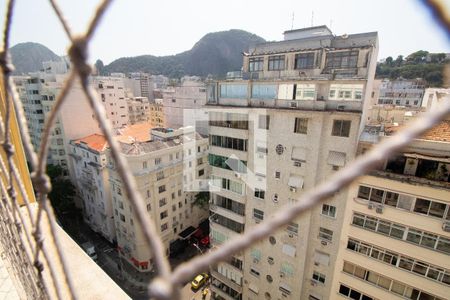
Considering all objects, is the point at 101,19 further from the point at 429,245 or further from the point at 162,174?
the point at 162,174

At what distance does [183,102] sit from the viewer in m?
34.3

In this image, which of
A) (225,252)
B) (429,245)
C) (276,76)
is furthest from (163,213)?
(225,252)

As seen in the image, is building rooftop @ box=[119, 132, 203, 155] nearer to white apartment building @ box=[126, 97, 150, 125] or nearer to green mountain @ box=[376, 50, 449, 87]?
white apartment building @ box=[126, 97, 150, 125]

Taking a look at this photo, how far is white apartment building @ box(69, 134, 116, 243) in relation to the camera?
2233 cm

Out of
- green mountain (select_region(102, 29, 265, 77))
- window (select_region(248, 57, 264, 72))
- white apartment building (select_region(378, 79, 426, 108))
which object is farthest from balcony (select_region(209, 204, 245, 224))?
green mountain (select_region(102, 29, 265, 77))

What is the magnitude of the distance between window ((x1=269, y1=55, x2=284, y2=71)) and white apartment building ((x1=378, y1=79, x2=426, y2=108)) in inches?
1489

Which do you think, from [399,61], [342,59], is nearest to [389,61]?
[399,61]

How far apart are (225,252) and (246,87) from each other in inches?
481

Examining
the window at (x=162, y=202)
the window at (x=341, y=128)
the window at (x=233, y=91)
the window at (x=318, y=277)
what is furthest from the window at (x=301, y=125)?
the window at (x=162, y=202)

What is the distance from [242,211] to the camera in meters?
13.6

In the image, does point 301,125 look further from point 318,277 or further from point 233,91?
point 318,277

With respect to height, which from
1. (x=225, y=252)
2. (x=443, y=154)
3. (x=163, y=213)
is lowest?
(x=163, y=213)

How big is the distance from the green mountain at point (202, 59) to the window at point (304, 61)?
10112 centimetres

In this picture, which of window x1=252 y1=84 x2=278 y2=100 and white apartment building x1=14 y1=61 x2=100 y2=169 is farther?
white apartment building x1=14 y1=61 x2=100 y2=169
